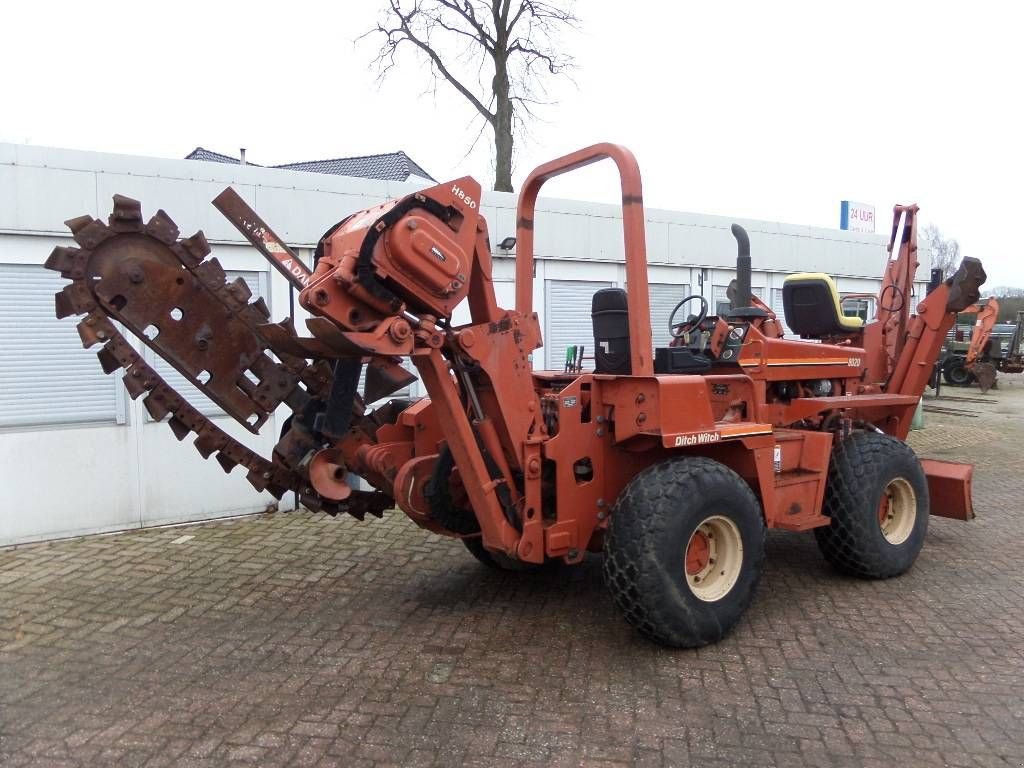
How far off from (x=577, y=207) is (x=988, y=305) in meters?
18.2

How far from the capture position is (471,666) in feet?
13.7

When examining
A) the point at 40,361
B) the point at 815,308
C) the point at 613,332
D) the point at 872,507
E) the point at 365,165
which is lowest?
the point at 872,507

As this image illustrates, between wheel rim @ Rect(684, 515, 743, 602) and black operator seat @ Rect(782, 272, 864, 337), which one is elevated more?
black operator seat @ Rect(782, 272, 864, 337)

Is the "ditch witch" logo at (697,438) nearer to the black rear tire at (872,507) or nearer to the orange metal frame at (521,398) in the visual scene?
the orange metal frame at (521,398)

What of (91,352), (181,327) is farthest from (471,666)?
(91,352)

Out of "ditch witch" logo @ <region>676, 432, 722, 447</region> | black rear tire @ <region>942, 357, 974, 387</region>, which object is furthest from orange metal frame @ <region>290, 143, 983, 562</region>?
black rear tire @ <region>942, 357, 974, 387</region>

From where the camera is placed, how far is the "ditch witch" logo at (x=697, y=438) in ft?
14.2

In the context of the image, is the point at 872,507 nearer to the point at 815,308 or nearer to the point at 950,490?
the point at 950,490

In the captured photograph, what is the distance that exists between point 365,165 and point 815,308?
19.3 meters

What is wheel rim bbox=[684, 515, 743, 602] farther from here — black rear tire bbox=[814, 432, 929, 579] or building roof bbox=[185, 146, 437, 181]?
building roof bbox=[185, 146, 437, 181]

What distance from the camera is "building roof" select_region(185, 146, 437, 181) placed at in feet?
70.5

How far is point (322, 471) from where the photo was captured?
4.36m

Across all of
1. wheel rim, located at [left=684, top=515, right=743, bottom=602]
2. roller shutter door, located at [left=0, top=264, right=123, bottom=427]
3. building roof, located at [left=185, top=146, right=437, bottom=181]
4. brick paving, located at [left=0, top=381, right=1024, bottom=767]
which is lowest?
brick paving, located at [left=0, top=381, right=1024, bottom=767]

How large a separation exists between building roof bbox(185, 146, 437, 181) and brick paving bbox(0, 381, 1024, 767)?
52.0 feet
